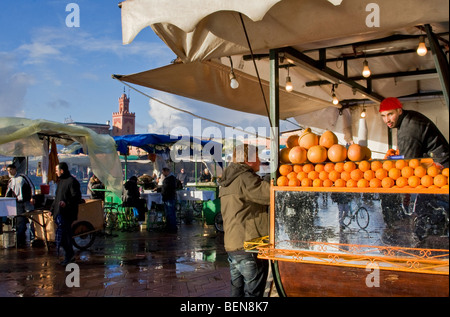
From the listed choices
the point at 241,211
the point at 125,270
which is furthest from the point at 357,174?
the point at 125,270

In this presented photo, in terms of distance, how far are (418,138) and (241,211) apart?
1.55m

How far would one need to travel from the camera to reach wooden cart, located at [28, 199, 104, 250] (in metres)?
8.20

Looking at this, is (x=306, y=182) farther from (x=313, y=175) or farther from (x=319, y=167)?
(x=319, y=167)

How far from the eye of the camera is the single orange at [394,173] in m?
2.65

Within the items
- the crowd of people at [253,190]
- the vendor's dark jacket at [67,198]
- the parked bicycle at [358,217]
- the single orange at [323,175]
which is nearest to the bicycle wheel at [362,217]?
the parked bicycle at [358,217]

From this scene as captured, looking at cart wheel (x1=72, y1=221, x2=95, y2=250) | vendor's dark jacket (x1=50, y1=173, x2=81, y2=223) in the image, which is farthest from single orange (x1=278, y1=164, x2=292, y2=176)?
cart wheel (x1=72, y1=221, x2=95, y2=250)

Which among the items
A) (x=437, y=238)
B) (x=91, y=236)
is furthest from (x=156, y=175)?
(x=437, y=238)

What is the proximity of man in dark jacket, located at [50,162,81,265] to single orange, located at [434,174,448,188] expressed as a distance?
6072 millimetres

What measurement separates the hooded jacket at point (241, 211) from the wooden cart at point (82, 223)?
5.42 metres

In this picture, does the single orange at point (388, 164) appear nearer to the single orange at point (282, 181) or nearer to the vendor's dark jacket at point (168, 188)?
the single orange at point (282, 181)

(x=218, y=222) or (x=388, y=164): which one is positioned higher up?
(x=388, y=164)

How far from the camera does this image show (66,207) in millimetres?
7074

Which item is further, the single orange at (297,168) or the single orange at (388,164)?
the single orange at (297,168)
